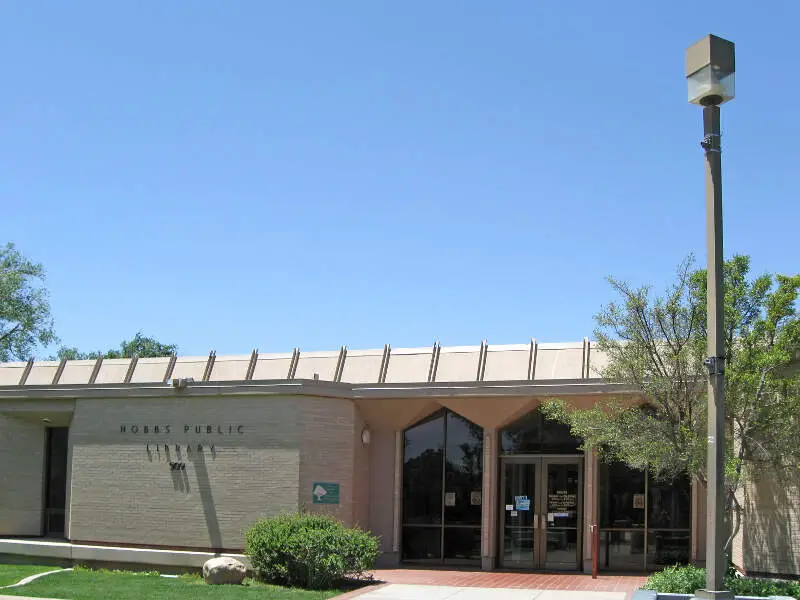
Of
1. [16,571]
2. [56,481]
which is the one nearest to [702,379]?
[16,571]

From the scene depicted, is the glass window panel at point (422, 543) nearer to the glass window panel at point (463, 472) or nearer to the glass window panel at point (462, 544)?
the glass window panel at point (462, 544)

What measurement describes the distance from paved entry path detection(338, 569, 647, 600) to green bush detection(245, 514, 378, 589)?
0.76 meters

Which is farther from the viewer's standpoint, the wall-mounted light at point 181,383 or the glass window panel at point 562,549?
the wall-mounted light at point 181,383

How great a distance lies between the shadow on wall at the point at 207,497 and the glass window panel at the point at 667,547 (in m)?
9.62

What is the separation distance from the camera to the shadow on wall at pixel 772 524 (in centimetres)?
1688

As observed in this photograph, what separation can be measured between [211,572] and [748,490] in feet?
34.2

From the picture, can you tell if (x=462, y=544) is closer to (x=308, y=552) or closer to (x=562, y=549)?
(x=562, y=549)

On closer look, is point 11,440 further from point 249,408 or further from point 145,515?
point 249,408

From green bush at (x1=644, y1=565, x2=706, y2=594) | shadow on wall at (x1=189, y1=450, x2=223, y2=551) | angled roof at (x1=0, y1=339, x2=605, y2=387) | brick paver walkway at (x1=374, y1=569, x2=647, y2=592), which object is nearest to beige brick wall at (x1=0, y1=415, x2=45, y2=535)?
angled roof at (x1=0, y1=339, x2=605, y2=387)

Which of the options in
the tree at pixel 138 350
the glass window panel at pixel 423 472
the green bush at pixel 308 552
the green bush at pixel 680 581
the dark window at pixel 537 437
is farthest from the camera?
the tree at pixel 138 350

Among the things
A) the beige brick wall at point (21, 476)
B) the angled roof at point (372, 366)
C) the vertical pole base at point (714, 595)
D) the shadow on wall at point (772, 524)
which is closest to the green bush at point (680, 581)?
the shadow on wall at point (772, 524)

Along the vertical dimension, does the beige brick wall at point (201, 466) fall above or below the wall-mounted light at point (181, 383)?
below

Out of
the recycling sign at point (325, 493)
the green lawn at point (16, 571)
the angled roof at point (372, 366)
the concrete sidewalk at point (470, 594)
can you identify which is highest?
the angled roof at point (372, 366)

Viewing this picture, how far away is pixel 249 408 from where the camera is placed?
22.2m
